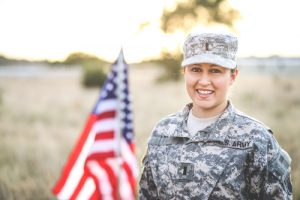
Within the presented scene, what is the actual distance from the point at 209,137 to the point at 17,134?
804 centimetres

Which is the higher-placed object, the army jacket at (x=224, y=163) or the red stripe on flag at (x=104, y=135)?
the army jacket at (x=224, y=163)

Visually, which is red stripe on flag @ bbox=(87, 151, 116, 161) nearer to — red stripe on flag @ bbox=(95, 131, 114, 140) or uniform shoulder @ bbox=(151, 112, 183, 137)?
red stripe on flag @ bbox=(95, 131, 114, 140)

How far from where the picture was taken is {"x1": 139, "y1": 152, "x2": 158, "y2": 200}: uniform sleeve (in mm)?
2496

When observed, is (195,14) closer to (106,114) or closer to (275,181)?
(106,114)

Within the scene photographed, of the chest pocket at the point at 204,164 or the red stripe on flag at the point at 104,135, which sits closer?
the chest pocket at the point at 204,164

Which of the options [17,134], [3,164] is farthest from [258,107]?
[3,164]

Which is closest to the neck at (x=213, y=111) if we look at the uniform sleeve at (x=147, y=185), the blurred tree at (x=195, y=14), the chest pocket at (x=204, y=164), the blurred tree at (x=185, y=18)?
the chest pocket at (x=204, y=164)

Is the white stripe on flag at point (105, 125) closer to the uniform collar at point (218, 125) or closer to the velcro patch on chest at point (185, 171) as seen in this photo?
the uniform collar at point (218, 125)

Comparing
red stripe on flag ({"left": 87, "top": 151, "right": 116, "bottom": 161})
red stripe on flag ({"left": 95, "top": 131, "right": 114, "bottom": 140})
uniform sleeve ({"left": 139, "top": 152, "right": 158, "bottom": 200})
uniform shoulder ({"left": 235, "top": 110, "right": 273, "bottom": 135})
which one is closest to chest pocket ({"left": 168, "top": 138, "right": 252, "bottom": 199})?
uniform shoulder ({"left": 235, "top": 110, "right": 273, "bottom": 135})

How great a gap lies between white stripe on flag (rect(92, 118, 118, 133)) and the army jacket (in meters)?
1.91

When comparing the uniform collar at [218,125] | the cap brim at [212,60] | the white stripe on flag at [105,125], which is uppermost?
the cap brim at [212,60]

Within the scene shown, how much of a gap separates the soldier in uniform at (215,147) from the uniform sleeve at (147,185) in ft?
0.15

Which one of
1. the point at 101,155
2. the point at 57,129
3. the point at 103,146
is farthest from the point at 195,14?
the point at 101,155

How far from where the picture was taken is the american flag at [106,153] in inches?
161
